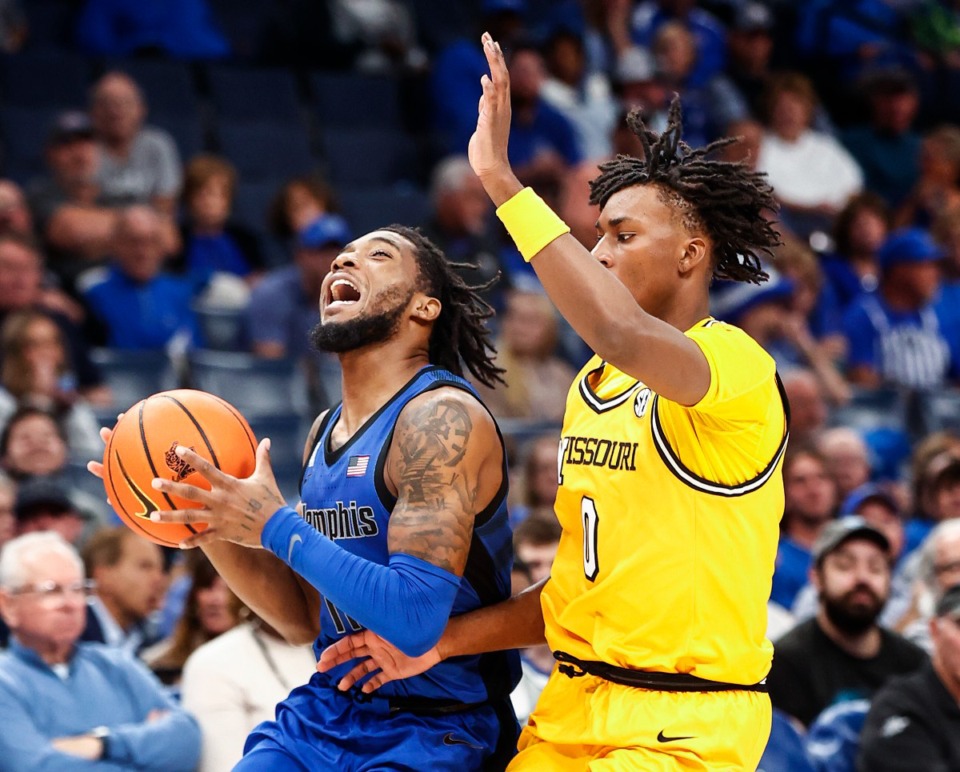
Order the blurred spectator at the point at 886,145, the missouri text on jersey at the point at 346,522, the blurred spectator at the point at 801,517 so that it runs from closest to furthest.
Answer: the missouri text on jersey at the point at 346,522
the blurred spectator at the point at 801,517
the blurred spectator at the point at 886,145

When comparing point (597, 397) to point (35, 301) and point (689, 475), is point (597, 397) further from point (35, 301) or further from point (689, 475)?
point (35, 301)

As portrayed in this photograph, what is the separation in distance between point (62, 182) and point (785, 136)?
5.77 m

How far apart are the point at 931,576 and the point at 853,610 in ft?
2.15

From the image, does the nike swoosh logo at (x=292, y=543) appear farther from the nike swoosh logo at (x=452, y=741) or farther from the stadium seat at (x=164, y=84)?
the stadium seat at (x=164, y=84)

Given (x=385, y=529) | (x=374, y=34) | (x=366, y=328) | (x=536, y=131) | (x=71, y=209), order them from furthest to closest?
(x=374, y=34) → (x=536, y=131) → (x=71, y=209) → (x=366, y=328) → (x=385, y=529)

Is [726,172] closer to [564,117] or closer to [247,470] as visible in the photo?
[247,470]

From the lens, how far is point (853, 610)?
21.0 ft

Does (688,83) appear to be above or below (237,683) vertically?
above

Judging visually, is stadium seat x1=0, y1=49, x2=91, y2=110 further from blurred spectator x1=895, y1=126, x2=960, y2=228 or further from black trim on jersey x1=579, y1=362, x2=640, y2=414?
black trim on jersey x1=579, y1=362, x2=640, y2=414

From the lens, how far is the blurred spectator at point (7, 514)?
6438 mm

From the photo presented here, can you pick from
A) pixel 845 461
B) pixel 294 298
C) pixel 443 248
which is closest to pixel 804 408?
pixel 845 461

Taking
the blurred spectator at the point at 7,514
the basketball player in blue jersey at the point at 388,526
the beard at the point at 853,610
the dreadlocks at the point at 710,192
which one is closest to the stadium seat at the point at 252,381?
the blurred spectator at the point at 7,514

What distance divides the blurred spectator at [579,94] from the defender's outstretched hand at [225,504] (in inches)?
316

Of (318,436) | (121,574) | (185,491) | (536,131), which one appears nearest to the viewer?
(185,491)
